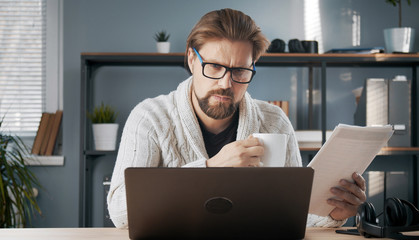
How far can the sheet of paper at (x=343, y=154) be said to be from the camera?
45.1 inches

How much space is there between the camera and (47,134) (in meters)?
3.22

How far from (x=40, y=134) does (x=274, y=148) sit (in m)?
2.45

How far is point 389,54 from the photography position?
300 cm

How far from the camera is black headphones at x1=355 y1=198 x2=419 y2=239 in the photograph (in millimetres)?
1095

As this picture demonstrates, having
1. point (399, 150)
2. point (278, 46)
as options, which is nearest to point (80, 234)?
point (278, 46)

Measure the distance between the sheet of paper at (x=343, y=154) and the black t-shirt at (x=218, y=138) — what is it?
0.54m

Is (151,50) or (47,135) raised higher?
(151,50)

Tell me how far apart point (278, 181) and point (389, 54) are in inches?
92.1

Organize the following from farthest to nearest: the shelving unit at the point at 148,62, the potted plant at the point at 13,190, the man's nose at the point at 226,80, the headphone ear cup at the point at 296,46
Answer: the headphone ear cup at the point at 296,46
the shelving unit at the point at 148,62
the potted plant at the point at 13,190
the man's nose at the point at 226,80

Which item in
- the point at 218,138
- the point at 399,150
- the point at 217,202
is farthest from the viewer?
the point at 399,150

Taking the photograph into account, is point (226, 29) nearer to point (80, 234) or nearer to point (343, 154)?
point (343, 154)

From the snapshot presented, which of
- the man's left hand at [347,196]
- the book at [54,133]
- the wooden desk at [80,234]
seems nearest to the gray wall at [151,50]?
the book at [54,133]

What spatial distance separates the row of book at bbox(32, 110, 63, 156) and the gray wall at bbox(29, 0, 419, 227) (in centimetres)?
9

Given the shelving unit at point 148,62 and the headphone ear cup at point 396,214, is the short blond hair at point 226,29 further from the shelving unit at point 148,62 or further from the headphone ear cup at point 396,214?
the shelving unit at point 148,62
